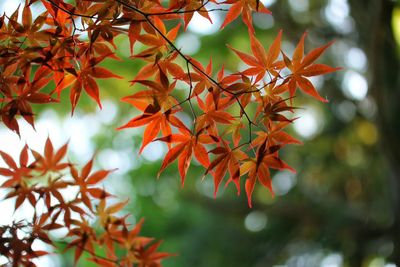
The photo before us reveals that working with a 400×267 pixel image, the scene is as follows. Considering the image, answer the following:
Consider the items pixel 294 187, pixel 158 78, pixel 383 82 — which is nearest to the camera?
pixel 158 78

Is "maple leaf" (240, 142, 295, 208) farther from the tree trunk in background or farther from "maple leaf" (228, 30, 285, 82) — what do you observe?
the tree trunk in background

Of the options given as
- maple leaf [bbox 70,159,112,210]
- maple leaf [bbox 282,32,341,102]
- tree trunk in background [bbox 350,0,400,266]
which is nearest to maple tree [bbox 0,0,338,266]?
maple leaf [bbox 282,32,341,102]

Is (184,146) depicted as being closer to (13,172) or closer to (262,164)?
(262,164)

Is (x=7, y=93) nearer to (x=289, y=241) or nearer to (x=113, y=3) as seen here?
(x=113, y=3)


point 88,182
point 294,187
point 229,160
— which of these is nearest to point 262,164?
point 229,160

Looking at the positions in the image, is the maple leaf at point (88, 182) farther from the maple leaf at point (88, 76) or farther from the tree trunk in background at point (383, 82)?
the tree trunk in background at point (383, 82)

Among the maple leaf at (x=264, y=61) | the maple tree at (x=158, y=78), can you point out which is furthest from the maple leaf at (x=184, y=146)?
the maple leaf at (x=264, y=61)
